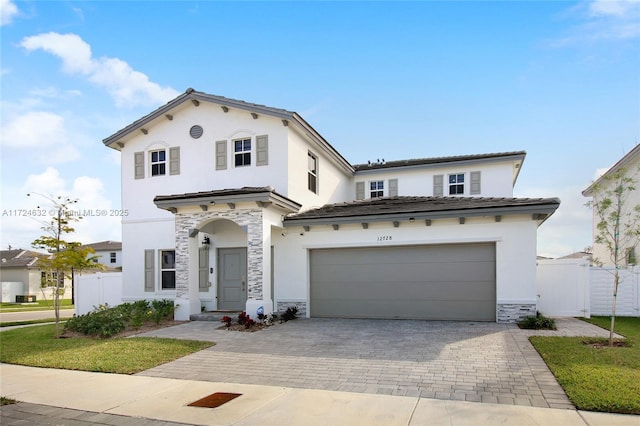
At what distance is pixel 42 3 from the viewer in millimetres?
9867

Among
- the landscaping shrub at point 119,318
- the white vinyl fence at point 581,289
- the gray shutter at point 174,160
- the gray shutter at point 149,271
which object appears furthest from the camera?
the gray shutter at point 174,160

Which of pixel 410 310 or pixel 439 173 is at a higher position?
pixel 439 173

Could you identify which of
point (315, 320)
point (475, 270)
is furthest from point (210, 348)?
point (475, 270)

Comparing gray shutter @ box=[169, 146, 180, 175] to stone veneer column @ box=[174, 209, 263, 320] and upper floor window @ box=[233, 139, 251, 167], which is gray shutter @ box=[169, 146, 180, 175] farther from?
stone veneer column @ box=[174, 209, 263, 320]

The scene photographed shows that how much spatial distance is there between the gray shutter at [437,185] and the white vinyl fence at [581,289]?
7.68 meters

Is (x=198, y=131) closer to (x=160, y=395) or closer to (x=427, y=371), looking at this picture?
(x=160, y=395)

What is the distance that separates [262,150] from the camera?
1520 centimetres

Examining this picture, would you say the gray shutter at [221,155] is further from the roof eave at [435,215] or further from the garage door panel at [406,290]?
the garage door panel at [406,290]

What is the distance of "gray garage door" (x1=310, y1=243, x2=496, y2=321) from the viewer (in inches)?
501

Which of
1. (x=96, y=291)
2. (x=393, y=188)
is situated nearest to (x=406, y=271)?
(x=393, y=188)

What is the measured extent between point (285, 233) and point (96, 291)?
30.3ft

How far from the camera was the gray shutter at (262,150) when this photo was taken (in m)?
15.1

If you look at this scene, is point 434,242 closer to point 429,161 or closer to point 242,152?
point 242,152

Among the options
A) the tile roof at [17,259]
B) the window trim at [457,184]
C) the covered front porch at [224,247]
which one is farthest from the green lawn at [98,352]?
the tile roof at [17,259]
